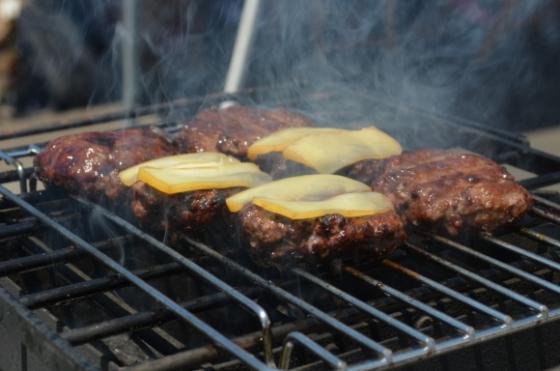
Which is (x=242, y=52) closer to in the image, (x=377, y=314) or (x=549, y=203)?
(x=549, y=203)

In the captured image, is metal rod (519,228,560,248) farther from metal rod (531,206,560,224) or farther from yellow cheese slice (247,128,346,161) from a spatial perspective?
yellow cheese slice (247,128,346,161)

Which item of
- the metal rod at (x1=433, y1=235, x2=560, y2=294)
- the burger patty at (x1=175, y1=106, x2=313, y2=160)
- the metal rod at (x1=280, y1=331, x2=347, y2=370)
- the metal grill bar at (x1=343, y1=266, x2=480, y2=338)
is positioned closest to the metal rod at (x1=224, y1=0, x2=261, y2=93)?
the burger patty at (x1=175, y1=106, x2=313, y2=160)

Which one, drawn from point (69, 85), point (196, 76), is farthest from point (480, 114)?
point (69, 85)

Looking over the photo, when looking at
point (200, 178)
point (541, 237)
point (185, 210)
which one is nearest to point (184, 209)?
point (185, 210)

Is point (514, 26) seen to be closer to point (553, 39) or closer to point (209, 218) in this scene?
point (553, 39)

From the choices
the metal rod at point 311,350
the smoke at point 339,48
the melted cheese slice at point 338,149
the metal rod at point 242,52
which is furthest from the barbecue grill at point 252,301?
the smoke at point 339,48
